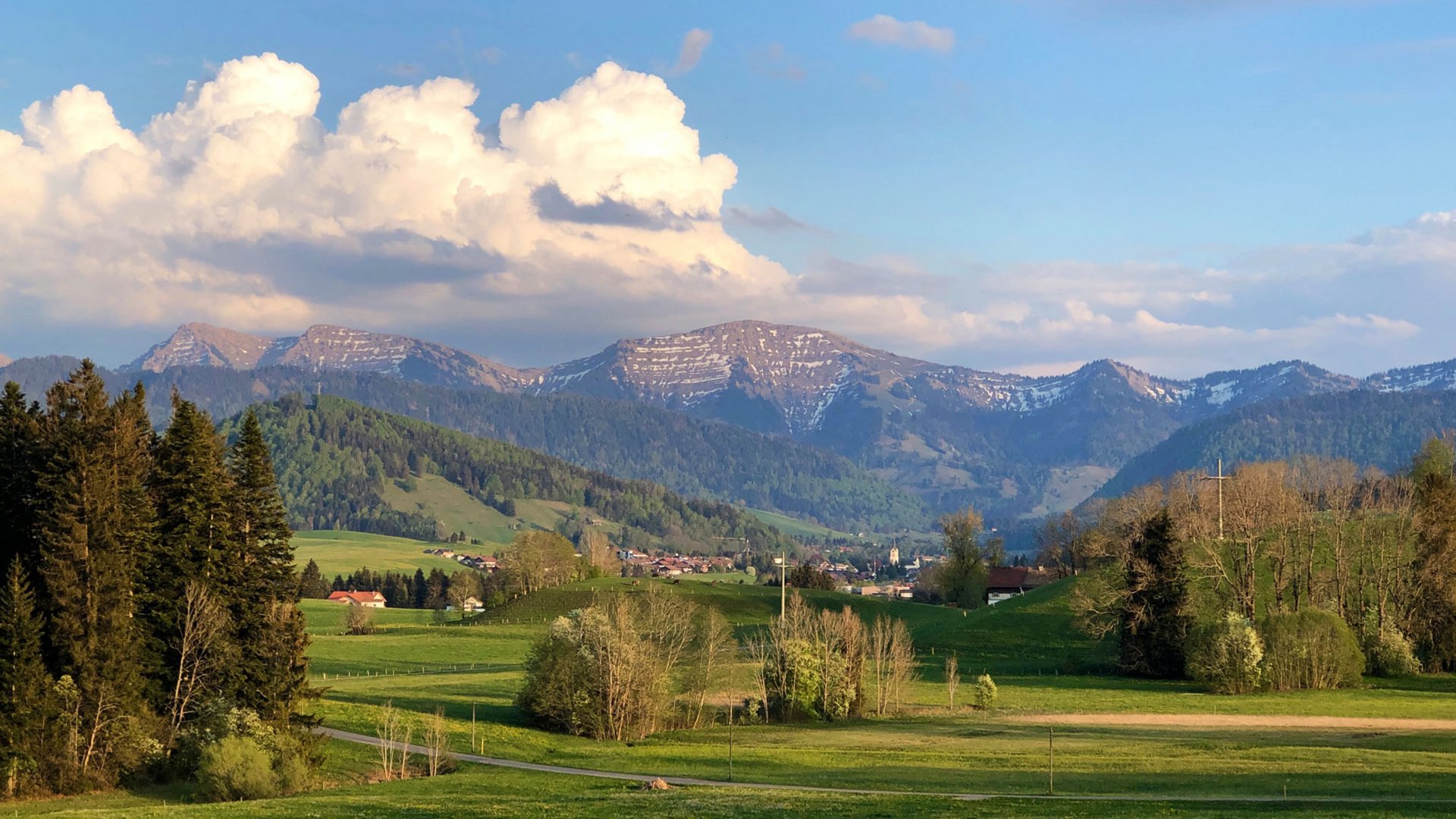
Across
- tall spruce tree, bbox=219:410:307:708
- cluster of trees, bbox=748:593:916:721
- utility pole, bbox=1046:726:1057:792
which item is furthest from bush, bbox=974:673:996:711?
tall spruce tree, bbox=219:410:307:708

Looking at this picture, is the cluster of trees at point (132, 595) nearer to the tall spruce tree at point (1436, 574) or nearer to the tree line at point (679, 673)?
the tree line at point (679, 673)

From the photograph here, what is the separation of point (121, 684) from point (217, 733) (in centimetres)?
520

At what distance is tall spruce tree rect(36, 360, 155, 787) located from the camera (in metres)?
61.2

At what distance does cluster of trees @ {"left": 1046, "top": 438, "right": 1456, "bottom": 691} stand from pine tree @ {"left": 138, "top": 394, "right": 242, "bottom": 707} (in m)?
74.7

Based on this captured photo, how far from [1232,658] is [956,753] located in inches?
1635

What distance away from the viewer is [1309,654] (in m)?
102

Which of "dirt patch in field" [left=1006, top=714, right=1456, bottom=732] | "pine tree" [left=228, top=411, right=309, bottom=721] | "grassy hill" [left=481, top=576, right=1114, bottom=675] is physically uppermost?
"pine tree" [left=228, top=411, right=309, bottom=721]

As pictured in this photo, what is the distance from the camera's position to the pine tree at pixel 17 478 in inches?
2591

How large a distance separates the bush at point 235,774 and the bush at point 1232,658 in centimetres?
7299

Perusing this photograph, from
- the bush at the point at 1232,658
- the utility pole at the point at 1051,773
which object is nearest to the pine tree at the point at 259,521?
the utility pole at the point at 1051,773

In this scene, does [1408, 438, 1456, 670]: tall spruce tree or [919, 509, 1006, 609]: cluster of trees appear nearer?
[1408, 438, 1456, 670]: tall spruce tree

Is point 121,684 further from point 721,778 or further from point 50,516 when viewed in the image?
point 721,778

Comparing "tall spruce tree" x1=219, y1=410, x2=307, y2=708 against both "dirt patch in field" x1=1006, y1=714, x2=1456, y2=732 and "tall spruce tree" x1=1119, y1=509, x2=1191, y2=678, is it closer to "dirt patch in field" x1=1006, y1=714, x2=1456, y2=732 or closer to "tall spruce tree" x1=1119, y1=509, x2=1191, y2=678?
"dirt patch in field" x1=1006, y1=714, x2=1456, y2=732

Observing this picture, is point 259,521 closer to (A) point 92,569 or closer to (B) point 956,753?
(A) point 92,569
